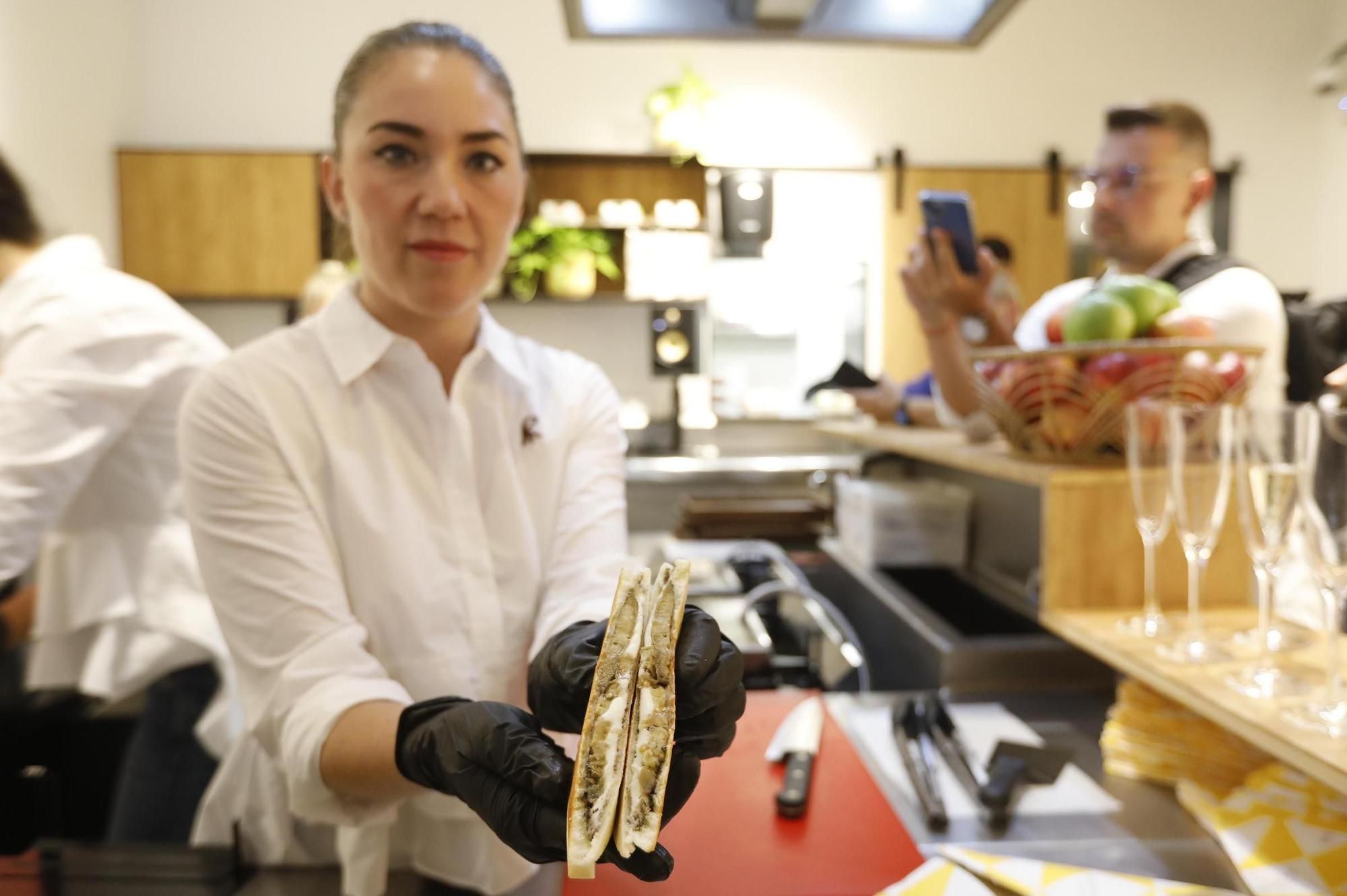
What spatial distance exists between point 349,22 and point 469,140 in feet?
11.7

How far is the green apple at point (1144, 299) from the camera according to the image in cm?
90

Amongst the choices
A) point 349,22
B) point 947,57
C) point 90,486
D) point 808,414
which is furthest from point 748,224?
point 90,486

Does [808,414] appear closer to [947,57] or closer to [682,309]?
[682,309]

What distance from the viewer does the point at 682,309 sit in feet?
11.3

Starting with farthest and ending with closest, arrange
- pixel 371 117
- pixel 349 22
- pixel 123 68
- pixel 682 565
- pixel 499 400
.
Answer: pixel 349 22 → pixel 123 68 → pixel 499 400 → pixel 371 117 → pixel 682 565

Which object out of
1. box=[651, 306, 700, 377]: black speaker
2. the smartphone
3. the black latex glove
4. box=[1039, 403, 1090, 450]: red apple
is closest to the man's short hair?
the smartphone

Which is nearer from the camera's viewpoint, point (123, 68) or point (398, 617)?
point (398, 617)

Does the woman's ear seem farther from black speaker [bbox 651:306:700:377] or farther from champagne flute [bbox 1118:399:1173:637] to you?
black speaker [bbox 651:306:700:377]

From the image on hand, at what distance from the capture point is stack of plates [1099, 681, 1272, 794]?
2.52 feet

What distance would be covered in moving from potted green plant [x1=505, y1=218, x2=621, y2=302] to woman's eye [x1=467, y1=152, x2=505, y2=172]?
269cm

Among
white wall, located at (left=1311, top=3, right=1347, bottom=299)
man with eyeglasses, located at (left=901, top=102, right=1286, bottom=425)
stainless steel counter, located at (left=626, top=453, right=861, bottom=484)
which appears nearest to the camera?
man with eyeglasses, located at (left=901, top=102, right=1286, bottom=425)

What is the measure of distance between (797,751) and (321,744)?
420 millimetres

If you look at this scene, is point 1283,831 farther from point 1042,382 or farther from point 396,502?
point 396,502

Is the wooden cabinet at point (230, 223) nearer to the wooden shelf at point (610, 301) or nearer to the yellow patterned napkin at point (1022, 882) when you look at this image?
the wooden shelf at point (610, 301)
